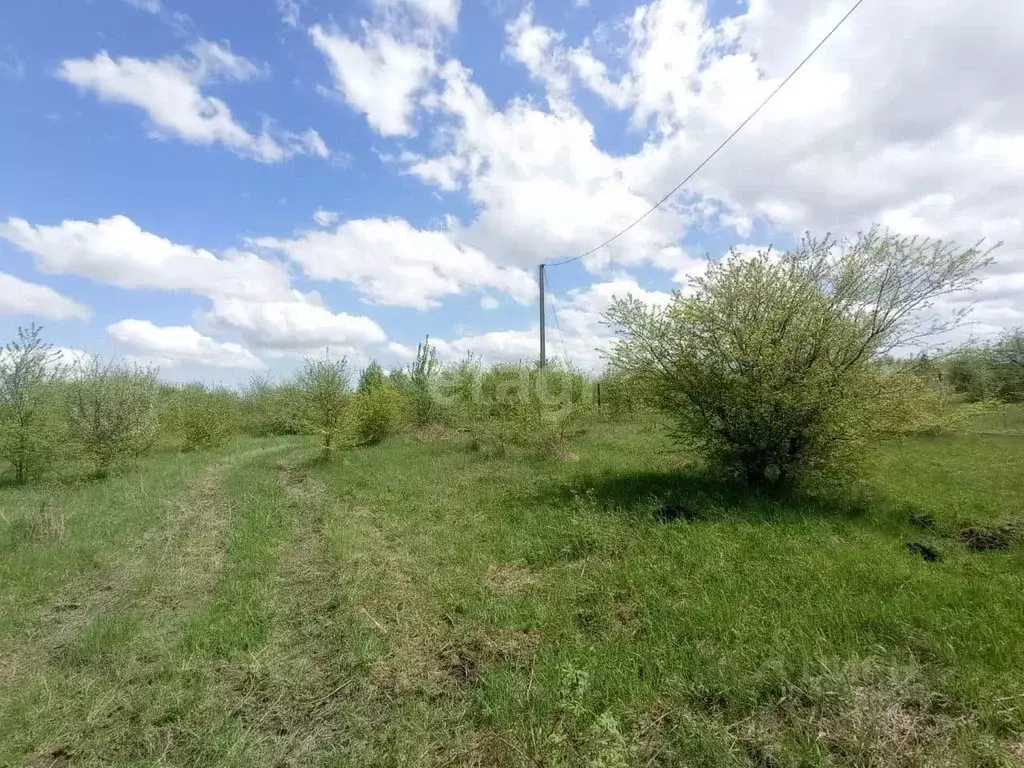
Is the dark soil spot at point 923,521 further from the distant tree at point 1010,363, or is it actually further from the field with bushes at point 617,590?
the distant tree at point 1010,363

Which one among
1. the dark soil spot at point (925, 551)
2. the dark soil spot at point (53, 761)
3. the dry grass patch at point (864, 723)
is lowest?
the dark soil spot at point (53, 761)

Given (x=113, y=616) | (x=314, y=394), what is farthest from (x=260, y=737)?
(x=314, y=394)

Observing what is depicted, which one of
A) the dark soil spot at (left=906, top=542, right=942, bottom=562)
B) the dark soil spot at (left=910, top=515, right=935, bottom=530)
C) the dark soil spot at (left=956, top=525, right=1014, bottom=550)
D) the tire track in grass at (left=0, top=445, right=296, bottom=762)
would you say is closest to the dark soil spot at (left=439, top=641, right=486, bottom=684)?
the tire track in grass at (left=0, top=445, right=296, bottom=762)

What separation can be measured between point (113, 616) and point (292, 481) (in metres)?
8.22

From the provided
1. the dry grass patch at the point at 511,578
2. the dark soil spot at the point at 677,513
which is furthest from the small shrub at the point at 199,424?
the dark soil spot at the point at 677,513

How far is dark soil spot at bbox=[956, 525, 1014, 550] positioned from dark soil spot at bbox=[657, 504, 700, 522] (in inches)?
118

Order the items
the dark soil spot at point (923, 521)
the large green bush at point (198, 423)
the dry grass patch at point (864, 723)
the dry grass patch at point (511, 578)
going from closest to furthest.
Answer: the dry grass patch at point (864, 723) < the dry grass patch at point (511, 578) < the dark soil spot at point (923, 521) < the large green bush at point (198, 423)

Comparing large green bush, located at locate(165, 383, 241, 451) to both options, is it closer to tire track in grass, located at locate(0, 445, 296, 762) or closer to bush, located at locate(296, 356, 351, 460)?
bush, located at locate(296, 356, 351, 460)

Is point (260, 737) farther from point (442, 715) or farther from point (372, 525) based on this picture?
point (372, 525)

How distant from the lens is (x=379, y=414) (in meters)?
22.1

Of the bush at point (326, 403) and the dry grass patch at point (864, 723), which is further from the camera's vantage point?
the bush at point (326, 403)

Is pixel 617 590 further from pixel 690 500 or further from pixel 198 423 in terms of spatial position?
pixel 198 423

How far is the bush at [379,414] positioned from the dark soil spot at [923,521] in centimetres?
1753

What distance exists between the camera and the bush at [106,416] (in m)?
14.8
